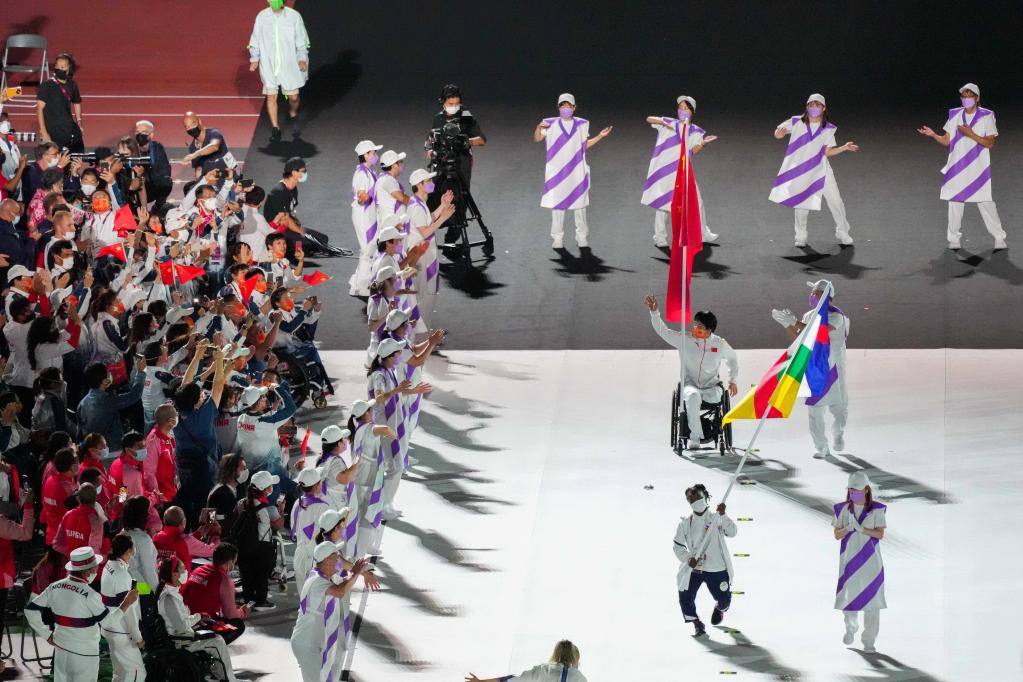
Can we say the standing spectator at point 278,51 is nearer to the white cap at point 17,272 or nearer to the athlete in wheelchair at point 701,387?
the white cap at point 17,272

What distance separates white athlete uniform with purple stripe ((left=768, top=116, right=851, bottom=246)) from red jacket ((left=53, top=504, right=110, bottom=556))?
1012cm

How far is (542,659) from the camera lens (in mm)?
13672

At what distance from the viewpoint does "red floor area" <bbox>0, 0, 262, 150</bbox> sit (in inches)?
955

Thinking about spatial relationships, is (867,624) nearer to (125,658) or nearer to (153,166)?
(125,658)

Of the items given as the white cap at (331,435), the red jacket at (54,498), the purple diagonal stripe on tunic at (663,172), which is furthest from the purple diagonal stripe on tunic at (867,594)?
the purple diagonal stripe on tunic at (663,172)

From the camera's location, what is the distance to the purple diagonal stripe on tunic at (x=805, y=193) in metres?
20.7

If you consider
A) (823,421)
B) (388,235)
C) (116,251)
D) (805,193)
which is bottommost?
(823,421)

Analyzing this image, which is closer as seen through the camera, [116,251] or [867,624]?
[867,624]

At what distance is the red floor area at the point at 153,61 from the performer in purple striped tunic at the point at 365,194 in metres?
3.99

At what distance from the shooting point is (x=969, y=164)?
2059 cm

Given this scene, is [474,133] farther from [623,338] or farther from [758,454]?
[758,454]

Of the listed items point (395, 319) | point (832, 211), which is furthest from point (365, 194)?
point (832, 211)

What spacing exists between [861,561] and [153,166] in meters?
9.90

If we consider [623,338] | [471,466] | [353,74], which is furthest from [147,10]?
[471,466]
